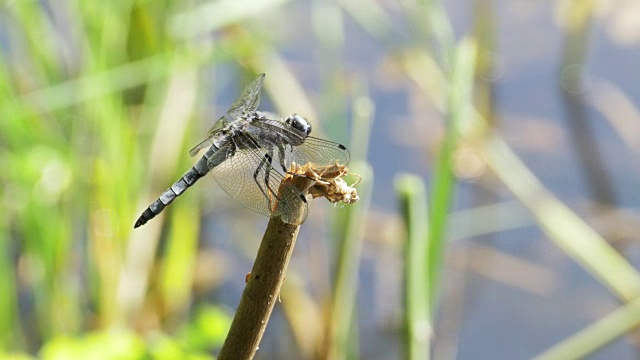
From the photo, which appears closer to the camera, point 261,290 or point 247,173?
point 261,290

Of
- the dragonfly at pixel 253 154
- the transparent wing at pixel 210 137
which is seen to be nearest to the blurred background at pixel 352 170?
the dragonfly at pixel 253 154

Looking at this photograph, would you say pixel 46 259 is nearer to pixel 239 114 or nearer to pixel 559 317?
pixel 239 114

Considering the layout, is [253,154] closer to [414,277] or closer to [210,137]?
[210,137]

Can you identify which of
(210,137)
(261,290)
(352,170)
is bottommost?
(261,290)

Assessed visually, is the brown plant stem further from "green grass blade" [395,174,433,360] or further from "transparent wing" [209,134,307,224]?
"green grass blade" [395,174,433,360]

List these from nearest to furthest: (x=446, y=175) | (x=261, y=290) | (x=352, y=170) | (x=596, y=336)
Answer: (x=261, y=290), (x=446, y=175), (x=352, y=170), (x=596, y=336)

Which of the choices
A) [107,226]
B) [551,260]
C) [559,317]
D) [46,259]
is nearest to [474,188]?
[551,260]

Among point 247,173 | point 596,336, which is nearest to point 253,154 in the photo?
point 247,173
